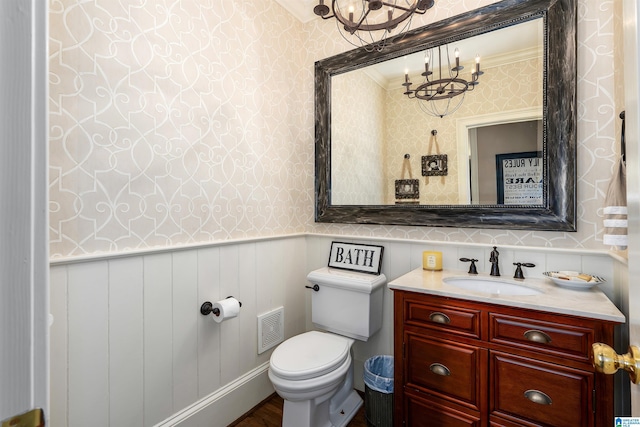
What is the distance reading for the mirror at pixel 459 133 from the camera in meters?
1.49

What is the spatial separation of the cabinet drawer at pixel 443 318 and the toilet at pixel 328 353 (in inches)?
14.7

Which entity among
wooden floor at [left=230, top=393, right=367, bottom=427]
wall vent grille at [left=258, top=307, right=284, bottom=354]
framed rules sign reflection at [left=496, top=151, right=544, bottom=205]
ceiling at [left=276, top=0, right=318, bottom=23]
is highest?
ceiling at [left=276, top=0, right=318, bottom=23]

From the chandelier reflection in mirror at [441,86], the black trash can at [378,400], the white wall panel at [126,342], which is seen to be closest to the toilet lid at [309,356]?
the black trash can at [378,400]

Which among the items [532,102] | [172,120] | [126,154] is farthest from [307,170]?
[532,102]

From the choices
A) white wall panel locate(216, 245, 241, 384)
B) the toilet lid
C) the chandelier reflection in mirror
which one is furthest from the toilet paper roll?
the chandelier reflection in mirror

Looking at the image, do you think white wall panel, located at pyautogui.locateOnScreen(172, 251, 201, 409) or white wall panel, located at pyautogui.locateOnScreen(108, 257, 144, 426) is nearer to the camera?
white wall panel, located at pyautogui.locateOnScreen(108, 257, 144, 426)

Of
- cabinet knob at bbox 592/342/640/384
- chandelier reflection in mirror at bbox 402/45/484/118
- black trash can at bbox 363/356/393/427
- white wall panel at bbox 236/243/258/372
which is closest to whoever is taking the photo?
cabinet knob at bbox 592/342/640/384

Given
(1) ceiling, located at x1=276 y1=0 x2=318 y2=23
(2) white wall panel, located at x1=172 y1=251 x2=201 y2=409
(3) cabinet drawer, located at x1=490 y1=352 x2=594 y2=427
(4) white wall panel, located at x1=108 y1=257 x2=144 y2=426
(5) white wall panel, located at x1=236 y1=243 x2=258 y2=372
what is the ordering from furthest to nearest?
(1) ceiling, located at x1=276 y1=0 x2=318 y2=23
(5) white wall panel, located at x1=236 y1=243 x2=258 y2=372
(2) white wall panel, located at x1=172 y1=251 x2=201 y2=409
(4) white wall panel, located at x1=108 y1=257 x2=144 y2=426
(3) cabinet drawer, located at x1=490 y1=352 x2=594 y2=427

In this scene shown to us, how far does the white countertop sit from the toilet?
1.22 ft

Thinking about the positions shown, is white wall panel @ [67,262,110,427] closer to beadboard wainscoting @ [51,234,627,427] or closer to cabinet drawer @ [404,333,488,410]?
beadboard wainscoting @ [51,234,627,427]

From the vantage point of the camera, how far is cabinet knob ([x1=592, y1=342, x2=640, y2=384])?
1.78ft

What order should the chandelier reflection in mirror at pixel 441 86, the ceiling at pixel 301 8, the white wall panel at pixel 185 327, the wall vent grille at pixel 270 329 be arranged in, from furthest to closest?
the ceiling at pixel 301 8 < the wall vent grille at pixel 270 329 < the chandelier reflection in mirror at pixel 441 86 < the white wall panel at pixel 185 327

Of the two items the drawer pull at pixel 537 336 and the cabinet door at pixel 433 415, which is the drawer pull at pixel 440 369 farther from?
the drawer pull at pixel 537 336

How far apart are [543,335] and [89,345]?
Result: 5.88 ft
